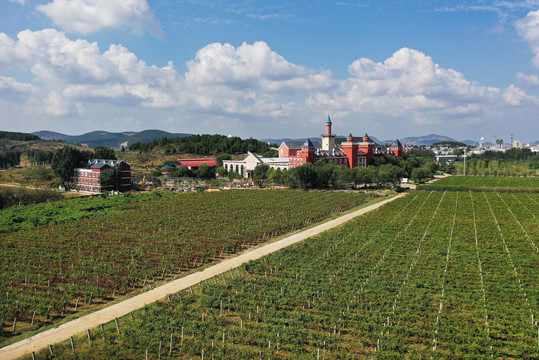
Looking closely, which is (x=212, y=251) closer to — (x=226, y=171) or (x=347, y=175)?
(x=347, y=175)

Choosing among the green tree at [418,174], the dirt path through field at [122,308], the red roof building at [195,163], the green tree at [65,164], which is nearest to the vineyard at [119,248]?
the dirt path through field at [122,308]

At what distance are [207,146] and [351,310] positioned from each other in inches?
4749

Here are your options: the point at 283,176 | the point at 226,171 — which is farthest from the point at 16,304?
the point at 226,171

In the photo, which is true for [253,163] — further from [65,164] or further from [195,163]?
[65,164]

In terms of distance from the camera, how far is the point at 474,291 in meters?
21.1

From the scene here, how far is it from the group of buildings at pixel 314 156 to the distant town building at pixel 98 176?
31032 mm

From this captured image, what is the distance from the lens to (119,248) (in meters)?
30.3

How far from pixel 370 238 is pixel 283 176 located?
45388 millimetres

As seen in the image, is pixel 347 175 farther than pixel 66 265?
Yes

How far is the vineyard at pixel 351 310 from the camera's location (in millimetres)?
15367

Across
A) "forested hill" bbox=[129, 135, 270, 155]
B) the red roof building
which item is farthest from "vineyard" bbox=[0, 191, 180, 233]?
"forested hill" bbox=[129, 135, 270, 155]

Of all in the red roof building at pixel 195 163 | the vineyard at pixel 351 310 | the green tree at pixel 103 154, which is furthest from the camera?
the red roof building at pixel 195 163

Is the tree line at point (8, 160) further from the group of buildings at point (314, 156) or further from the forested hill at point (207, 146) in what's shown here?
the group of buildings at point (314, 156)

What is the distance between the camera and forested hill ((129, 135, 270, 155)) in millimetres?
134000
